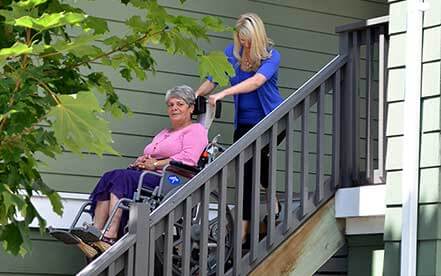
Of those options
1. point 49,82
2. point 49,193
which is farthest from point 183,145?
point 49,82

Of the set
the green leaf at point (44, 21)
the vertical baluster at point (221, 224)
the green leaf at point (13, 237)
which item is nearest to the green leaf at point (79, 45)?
the green leaf at point (44, 21)

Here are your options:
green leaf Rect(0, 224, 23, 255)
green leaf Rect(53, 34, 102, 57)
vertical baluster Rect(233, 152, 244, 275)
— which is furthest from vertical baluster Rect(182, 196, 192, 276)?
green leaf Rect(53, 34, 102, 57)

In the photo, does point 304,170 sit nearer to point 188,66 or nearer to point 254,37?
point 254,37

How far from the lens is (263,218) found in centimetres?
629

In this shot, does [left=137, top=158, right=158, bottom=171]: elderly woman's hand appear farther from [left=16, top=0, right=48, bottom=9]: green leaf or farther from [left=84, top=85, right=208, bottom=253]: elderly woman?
[left=16, top=0, right=48, bottom=9]: green leaf

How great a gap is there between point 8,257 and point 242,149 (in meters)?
1.71

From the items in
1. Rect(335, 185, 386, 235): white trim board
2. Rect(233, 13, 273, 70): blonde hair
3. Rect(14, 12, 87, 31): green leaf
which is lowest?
Rect(335, 185, 386, 235): white trim board

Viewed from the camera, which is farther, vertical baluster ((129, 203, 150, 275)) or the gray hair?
the gray hair

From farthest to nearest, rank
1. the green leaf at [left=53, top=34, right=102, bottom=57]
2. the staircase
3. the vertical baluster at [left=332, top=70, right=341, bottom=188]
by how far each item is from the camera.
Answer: the vertical baluster at [left=332, top=70, right=341, bottom=188], the staircase, the green leaf at [left=53, top=34, right=102, bottom=57]

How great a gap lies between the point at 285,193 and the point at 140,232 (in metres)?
1.10

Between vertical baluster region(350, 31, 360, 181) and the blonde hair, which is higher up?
the blonde hair

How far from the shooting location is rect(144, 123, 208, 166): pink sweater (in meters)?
6.17

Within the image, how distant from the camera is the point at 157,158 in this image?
629 centimetres

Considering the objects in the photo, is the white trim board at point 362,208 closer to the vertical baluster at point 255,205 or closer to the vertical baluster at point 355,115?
the vertical baluster at point 355,115
